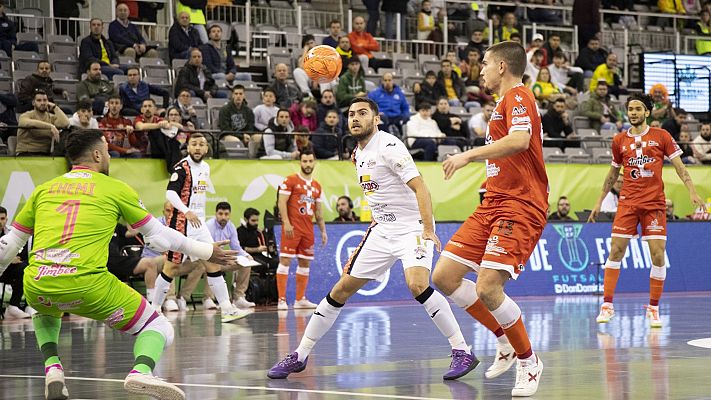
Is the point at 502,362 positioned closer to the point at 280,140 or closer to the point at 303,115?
the point at 280,140

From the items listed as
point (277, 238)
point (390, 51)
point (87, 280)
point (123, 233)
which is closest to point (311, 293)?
point (277, 238)

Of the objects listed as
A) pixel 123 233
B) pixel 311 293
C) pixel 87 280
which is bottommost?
pixel 311 293

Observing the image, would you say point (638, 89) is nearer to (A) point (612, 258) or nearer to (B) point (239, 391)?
(A) point (612, 258)

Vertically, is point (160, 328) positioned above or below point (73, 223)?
below

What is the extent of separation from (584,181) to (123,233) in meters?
10.1

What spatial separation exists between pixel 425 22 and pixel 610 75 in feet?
16.3

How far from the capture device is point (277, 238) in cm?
1927

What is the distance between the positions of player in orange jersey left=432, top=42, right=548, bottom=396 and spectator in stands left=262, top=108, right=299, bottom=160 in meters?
12.6

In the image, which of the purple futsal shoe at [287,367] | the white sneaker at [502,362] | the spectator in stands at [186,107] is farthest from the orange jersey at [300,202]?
the white sneaker at [502,362]

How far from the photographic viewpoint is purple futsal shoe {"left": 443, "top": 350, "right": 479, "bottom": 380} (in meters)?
8.51

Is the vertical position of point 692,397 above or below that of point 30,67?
below

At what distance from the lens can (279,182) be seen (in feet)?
66.8

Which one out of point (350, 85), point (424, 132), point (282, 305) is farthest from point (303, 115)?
point (282, 305)

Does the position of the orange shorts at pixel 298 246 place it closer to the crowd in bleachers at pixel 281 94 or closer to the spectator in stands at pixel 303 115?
the crowd in bleachers at pixel 281 94
